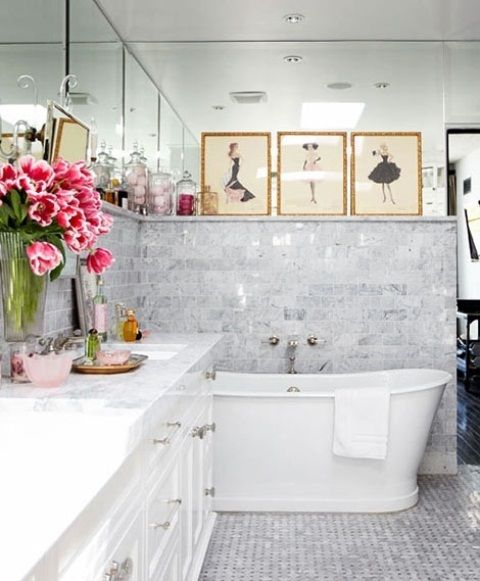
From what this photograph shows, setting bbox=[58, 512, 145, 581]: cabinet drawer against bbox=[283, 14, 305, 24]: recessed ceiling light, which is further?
bbox=[283, 14, 305, 24]: recessed ceiling light

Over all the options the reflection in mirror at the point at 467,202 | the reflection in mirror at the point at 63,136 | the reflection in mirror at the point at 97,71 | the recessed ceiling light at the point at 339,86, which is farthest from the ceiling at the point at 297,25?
the reflection in mirror at the point at 467,202

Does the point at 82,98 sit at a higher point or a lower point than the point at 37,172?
higher

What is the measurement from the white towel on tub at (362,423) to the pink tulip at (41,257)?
211 centimetres

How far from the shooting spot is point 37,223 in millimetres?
1845

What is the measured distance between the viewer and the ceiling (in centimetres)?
370

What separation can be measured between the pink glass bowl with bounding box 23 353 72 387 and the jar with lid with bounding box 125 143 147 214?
7.46 feet

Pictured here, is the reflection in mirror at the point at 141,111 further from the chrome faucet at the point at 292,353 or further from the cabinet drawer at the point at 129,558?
the cabinet drawer at the point at 129,558

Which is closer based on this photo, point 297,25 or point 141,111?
point 297,25

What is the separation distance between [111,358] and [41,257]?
50 cm

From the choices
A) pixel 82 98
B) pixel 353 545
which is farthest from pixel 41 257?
pixel 353 545

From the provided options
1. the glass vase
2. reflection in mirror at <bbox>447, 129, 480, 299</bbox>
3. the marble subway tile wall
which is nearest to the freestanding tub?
the marble subway tile wall

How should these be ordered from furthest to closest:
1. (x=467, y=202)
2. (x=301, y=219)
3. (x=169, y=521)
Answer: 1. (x=467, y=202)
2. (x=301, y=219)
3. (x=169, y=521)

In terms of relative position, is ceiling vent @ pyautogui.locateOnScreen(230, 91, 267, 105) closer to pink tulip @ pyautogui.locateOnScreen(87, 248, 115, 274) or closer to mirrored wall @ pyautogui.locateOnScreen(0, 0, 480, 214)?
mirrored wall @ pyautogui.locateOnScreen(0, 0, 480, 214)

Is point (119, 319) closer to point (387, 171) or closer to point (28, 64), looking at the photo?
point (28, 64)
